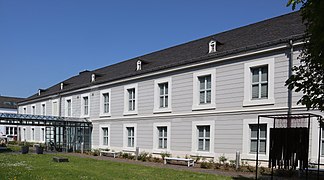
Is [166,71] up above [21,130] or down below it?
below

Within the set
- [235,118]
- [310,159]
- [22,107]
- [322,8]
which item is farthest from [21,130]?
[322,8]

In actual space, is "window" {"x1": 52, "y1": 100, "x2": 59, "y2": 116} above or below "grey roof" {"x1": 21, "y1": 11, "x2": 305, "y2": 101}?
above

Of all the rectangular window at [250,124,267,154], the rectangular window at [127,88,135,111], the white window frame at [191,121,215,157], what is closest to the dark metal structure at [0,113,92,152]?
the rectangular window at [127,88,135,111]

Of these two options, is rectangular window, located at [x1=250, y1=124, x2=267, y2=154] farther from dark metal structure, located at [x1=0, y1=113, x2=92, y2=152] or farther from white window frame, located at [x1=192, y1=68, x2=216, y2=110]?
dark metal structure, located at [x1=0, y1=113, x2=92, y2=152]

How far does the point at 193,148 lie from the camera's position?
2016 cm

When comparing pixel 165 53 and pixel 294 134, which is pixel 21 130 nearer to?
pixel 165 53

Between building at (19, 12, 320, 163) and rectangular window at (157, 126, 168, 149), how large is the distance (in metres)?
0.07

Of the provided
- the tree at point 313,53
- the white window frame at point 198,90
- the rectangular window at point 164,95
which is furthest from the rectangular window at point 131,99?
the tree at point 313,53

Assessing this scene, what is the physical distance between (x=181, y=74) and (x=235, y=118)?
504cm

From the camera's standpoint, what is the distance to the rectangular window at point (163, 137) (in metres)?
22.6

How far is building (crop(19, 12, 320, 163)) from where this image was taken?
54.5ft

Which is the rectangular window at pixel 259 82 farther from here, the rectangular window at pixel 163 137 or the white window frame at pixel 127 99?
the white window frame at pixel 127 99

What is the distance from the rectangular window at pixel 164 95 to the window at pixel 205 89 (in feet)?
10.3

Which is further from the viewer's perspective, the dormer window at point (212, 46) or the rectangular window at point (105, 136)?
the rectangular window at point (105, 136)
